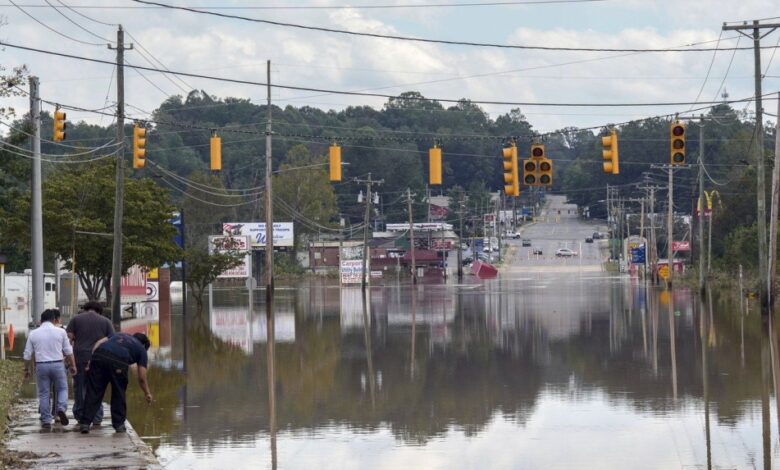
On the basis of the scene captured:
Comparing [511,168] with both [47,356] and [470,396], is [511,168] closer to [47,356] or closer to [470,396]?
[470,396]

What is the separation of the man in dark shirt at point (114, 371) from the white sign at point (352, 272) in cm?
8730

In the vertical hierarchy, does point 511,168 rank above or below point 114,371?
above

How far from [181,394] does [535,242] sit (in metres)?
169

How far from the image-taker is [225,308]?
65.2 meters

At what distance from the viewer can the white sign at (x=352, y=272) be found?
345ft

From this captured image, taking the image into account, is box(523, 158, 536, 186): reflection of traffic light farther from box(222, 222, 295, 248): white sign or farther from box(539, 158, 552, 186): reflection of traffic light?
box(222, 222, 295, 248): white sign

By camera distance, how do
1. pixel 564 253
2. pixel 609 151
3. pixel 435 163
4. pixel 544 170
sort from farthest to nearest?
1. pixel 564 253
2. pixel 435 163
3. pixel 609 151
4. pixel 544 170

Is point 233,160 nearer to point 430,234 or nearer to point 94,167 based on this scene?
point 430,234

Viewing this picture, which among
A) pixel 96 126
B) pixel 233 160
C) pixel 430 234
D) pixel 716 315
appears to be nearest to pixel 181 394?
pixel 716 315

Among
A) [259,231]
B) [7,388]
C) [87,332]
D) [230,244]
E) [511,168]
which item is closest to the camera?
[87,332]

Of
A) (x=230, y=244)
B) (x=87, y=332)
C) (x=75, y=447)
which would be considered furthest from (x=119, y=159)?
(x=230, y=244)

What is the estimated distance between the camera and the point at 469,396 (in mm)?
22469

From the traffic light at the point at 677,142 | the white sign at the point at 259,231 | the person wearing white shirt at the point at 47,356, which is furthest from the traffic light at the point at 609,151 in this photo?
the white sign at the point at 259,231

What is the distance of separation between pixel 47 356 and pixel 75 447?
1869 millimetres
